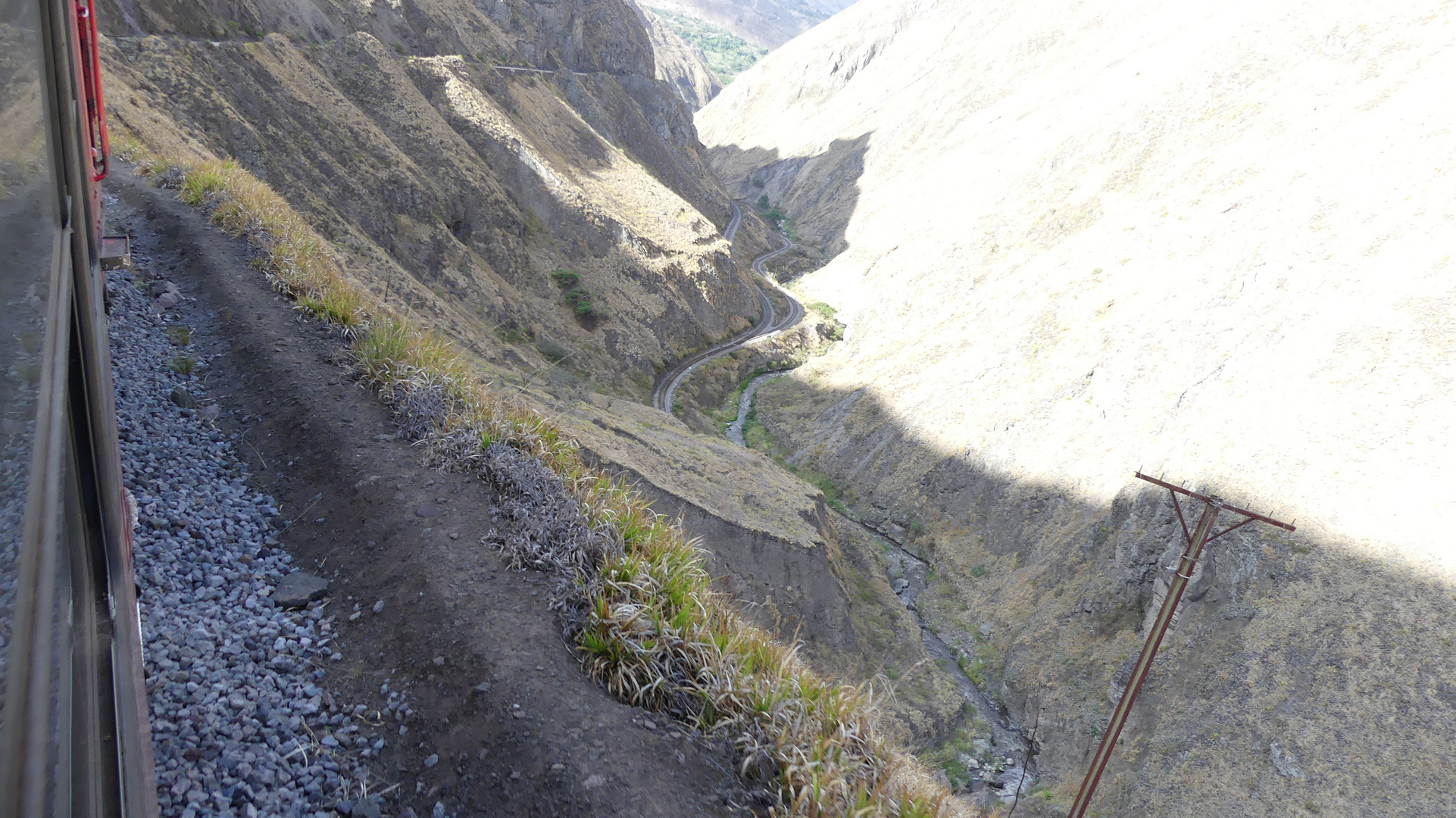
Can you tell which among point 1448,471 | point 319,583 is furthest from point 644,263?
point 319,583

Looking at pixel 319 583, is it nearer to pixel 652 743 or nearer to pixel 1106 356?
pixel 652 743

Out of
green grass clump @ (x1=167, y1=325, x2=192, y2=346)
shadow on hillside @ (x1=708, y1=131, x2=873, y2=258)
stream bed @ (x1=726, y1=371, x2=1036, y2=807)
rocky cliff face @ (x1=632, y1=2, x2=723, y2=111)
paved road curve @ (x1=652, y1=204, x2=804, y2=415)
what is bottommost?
stream bed @ (x1=726, y1=371, x2=1036, y2=807)

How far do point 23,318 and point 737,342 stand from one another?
152 ft

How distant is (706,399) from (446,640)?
3620 centimetres

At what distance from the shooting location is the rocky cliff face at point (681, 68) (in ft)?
585

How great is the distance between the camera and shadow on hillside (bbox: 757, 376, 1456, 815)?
552 inches

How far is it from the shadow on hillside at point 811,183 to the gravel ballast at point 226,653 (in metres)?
67.9

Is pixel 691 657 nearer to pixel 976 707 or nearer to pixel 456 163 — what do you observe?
pixel 976 707

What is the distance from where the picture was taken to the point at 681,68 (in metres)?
184

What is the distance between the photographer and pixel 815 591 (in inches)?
737

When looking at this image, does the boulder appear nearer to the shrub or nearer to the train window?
the train window

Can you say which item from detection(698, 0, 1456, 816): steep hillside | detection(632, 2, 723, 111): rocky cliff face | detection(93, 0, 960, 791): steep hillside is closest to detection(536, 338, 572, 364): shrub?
detection(93, 0, 960, 791): steep hillside

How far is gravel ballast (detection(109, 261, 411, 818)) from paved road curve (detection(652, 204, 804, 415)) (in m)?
30.8

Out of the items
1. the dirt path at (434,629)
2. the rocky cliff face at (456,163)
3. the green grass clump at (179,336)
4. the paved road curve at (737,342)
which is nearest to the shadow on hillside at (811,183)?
the paved road curve at (737,342)
